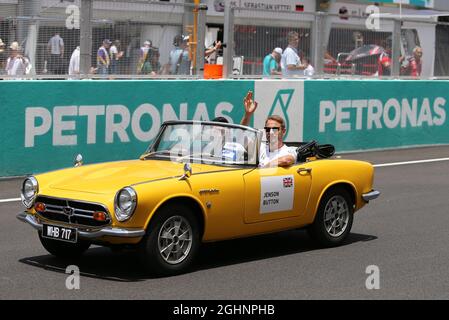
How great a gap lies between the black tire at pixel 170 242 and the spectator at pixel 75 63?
660 centimetres

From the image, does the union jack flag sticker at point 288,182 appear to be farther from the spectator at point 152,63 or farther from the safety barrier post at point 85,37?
the spectator at point 152,63

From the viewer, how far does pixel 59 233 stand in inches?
320

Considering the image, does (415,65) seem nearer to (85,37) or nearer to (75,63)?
(85,37)

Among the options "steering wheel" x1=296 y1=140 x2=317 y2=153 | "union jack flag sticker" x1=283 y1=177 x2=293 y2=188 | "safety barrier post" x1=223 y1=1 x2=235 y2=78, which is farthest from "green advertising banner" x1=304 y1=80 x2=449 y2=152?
"union jack flag sticker" x1=283 y1=177 x2=293 y2=188

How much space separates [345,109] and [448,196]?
5.19 meters

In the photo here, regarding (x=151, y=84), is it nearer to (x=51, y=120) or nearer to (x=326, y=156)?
(x=51, y=120)

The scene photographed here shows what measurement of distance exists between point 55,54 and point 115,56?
1099 millimetres

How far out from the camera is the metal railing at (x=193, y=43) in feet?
45.8

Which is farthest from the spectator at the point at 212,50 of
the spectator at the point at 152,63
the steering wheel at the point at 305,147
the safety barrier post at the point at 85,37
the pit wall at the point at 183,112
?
the steering wheel at the point at 305,147

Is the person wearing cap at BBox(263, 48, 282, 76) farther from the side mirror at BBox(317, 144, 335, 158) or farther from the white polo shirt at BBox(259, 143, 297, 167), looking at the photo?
the white polo shirt at BBox(259, 143, 297, 167)

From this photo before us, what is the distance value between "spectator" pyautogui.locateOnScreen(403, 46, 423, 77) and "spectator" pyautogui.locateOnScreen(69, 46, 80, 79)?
795 cm

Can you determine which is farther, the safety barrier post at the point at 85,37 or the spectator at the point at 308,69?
the spectator at the point at 308,69

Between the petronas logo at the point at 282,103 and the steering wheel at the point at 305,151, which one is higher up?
the petronas logo at the point at 282,103

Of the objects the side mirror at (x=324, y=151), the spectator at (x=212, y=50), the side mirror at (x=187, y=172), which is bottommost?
the side mirror at (x=187, y=172)
